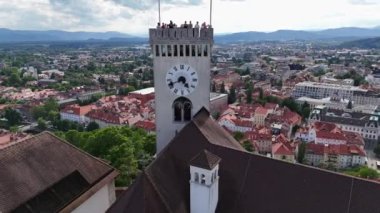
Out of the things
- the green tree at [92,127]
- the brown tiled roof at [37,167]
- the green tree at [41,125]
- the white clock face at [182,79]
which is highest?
the white clock face at [182,79]

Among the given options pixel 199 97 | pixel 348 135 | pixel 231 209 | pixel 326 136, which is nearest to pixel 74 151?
pixel 199 97

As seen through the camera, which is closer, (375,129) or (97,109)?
(375,129)

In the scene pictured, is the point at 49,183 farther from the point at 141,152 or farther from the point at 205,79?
the point at 141,152

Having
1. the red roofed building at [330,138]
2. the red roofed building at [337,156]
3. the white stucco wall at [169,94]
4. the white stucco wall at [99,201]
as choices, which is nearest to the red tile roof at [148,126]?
the red roofed building at [337,156]

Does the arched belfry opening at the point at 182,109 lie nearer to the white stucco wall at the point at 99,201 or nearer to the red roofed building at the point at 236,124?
the white stucco wall at the point at 99,201

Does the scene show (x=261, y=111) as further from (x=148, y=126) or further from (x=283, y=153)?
(x=148, y=126)
